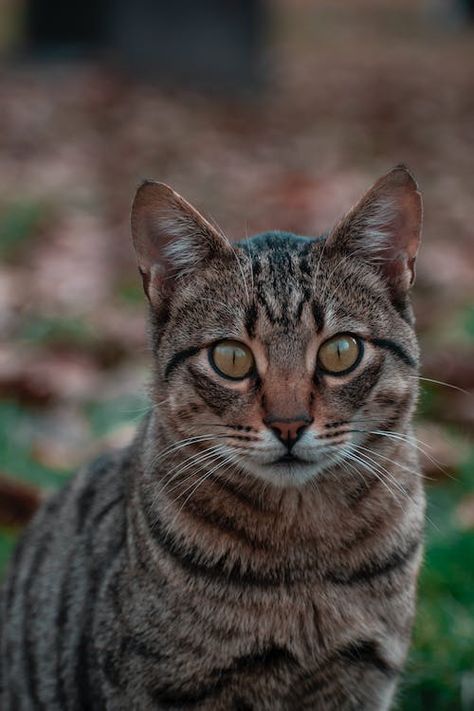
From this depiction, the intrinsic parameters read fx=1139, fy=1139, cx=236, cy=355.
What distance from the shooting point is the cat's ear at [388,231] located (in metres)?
2.84

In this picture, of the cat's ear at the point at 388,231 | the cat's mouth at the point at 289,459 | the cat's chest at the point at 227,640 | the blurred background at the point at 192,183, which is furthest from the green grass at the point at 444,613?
the cat's ear at the point at 388,231

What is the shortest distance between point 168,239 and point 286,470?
0.68 metres

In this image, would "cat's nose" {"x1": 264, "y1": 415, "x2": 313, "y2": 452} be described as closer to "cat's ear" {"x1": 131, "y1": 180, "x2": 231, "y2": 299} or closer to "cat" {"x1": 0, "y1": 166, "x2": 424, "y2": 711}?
"cat" {"x1": 0, "y1": 166, "x2": 424, "y2": 711}

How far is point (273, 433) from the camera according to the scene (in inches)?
101

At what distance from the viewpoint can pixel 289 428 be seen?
2549 millimetres

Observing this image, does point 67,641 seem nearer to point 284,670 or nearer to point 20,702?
point 20,702

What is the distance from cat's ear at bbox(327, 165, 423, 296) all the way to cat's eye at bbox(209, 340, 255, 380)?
37cm

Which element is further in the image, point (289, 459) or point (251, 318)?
point (251, 318)

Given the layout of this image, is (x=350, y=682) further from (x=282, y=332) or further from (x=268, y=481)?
(x=282, y=332)

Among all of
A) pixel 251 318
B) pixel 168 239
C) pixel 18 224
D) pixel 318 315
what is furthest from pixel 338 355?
pixel 18 224

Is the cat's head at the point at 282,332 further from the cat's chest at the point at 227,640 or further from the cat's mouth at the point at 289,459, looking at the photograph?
the cat's chest at the point at 227,640

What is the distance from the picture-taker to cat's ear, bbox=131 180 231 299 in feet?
9.31

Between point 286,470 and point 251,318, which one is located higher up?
point 251,318

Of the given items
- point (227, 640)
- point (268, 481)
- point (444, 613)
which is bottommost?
point (444, 613)
